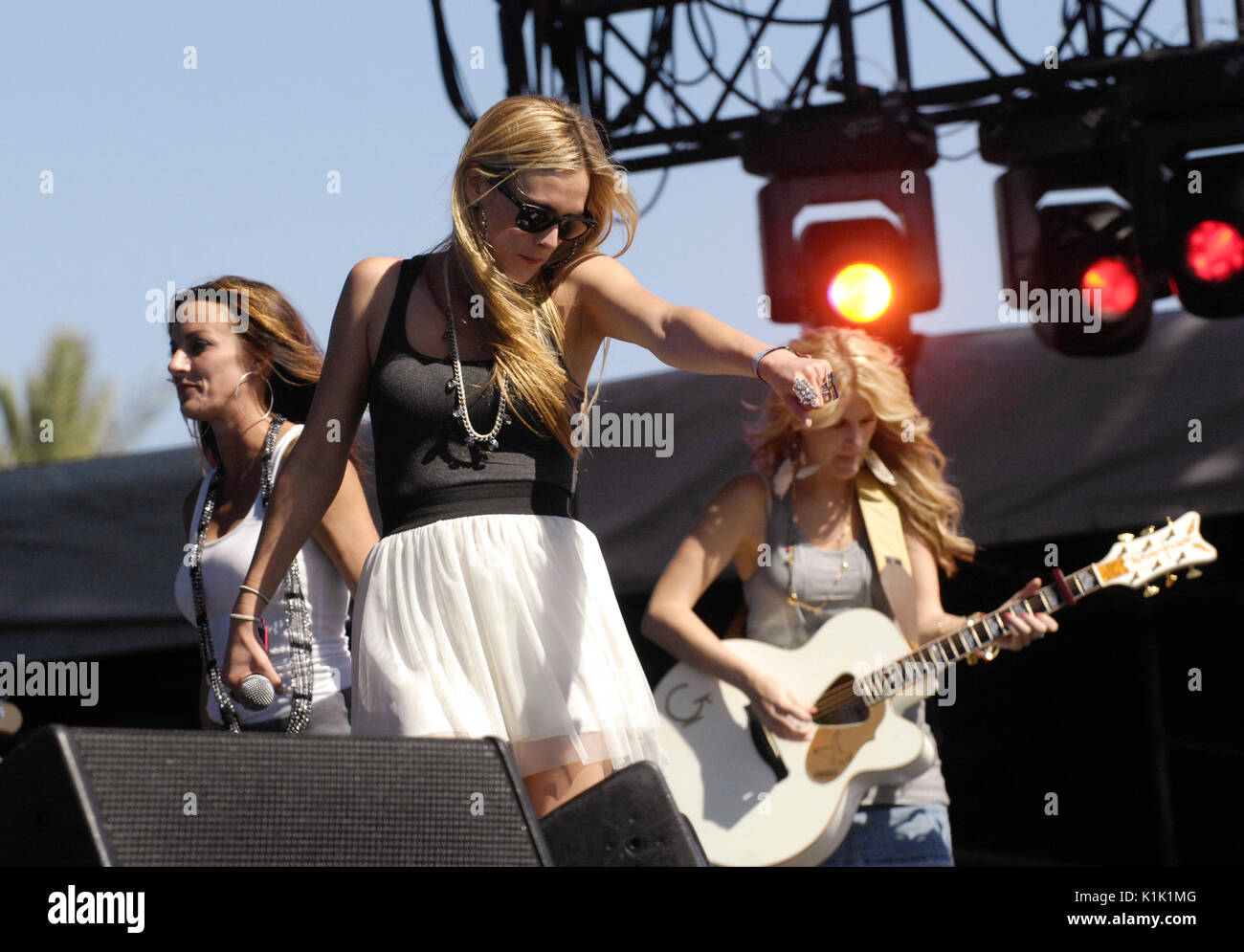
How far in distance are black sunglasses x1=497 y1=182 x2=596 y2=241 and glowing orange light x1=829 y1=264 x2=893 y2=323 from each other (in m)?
2.59

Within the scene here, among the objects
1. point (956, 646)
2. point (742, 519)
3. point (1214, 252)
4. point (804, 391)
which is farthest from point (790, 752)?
point (1214, 252)

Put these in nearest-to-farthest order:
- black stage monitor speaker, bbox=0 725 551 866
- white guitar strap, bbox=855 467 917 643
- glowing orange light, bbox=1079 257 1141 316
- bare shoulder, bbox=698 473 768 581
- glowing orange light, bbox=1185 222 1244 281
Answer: black stage monitor speaker, bbox=0 725 551 866 < white guitar strap, bbox=855 467 917 643 < bare shoulder, bbox=698 473 768 581 < glowing orange light, bbox=1185 222 1244 281 < glowing orange light, bbox=1079 257 1141 316

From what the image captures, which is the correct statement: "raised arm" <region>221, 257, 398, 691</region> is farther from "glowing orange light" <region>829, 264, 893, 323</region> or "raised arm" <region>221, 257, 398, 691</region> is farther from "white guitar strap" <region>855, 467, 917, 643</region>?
"glowing orange light" <region>829, 264, 893, 323</region>

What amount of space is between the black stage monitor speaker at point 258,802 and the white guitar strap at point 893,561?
208 centimetres

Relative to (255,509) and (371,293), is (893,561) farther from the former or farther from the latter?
(371,293)

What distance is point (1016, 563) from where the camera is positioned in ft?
16.4

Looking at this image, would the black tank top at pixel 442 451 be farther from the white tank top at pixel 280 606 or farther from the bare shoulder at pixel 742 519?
the bare shoulder at pixel 742 519

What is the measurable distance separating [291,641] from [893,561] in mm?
1559

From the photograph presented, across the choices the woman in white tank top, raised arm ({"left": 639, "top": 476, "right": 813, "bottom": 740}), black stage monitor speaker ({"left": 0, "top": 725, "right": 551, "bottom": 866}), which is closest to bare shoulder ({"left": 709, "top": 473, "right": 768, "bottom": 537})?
raised arm ({"left": 639, "top": 476, "right": 813, "bottom": 740})

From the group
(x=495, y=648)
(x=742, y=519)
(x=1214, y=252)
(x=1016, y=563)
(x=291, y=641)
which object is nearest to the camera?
(x=495, y=648)

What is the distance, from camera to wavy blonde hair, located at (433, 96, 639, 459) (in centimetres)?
206

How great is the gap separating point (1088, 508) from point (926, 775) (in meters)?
1.43
